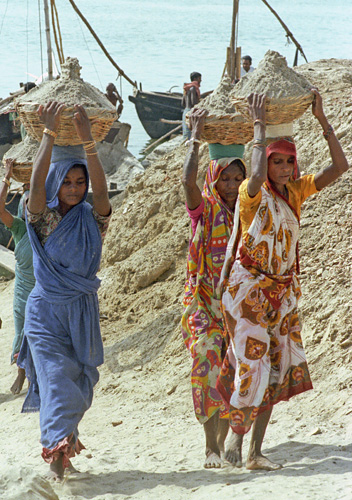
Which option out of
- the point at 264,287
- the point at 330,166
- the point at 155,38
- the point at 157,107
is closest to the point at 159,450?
the point at 264,287

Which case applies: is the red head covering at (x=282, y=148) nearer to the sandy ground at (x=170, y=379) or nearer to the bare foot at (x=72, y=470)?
the sandy ground at (x=170, y=379)

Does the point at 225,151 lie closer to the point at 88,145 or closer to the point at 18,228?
the point at 88,145

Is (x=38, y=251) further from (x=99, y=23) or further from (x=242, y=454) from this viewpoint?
(x=99, y=23)

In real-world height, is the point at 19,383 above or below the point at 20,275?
below

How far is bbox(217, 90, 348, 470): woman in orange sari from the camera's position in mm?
3852

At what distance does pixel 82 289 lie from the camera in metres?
4.28

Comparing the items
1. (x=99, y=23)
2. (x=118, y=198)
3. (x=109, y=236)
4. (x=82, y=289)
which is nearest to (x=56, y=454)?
(x=82, y=289)

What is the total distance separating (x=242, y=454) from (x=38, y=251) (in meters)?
1.72

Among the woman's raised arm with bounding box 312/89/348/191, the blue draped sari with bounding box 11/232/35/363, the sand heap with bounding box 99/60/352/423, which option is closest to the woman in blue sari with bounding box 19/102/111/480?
the woman's raised arm with bounding box 312/89/348/191

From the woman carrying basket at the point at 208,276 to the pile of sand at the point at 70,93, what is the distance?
1.97 feet

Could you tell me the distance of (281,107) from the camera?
154 inches

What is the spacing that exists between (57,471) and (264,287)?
154cm

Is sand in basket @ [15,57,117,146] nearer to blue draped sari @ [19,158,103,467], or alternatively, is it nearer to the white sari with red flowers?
blue draped sari @ [19,158,103,467]

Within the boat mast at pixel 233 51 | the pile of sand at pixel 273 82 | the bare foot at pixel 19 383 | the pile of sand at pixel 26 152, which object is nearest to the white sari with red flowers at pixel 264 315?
the pile of sand at pixel 273 82
